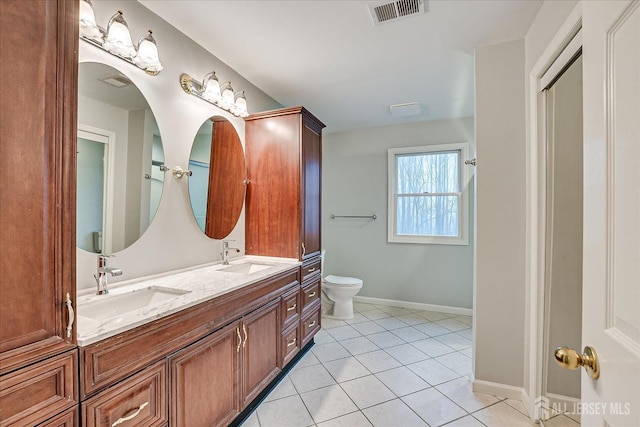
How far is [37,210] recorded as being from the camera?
2.48 feet

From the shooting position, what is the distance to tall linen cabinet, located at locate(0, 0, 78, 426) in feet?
2.30

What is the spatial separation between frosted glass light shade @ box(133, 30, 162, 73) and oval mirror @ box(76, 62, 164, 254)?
0.39 feet

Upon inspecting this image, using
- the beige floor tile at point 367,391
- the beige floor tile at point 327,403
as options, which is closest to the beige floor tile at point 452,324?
the beige floor tile at point 367,391

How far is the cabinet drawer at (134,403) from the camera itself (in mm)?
922

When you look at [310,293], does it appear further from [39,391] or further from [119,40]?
[119,40]

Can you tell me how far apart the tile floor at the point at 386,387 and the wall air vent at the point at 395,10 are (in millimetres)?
2315

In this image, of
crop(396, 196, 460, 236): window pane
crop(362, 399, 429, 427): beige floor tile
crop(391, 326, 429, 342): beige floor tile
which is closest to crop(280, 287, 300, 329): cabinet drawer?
crop(362, 399, 429, 427): beige floor tile

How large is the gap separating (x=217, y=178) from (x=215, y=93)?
61 cm

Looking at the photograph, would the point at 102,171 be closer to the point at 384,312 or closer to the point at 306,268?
the point at 306,268

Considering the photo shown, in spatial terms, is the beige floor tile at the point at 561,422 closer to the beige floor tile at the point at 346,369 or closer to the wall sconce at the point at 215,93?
the beige floor tile at the point at 346,369

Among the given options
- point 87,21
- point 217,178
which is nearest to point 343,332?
point 217,178

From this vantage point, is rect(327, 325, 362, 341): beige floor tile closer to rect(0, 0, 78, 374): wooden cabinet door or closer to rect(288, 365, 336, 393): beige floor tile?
rect(288, 365, 336, 393): beige floor tile

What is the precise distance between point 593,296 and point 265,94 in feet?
9.30

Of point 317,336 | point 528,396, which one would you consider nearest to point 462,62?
point 528,396
